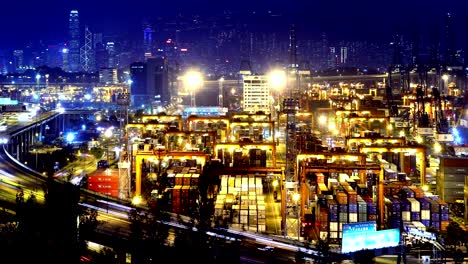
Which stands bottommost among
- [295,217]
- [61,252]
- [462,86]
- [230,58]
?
[295,217]

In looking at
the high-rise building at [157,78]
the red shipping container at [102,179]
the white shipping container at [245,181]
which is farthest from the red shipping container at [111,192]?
the high-rise building at [157,78]

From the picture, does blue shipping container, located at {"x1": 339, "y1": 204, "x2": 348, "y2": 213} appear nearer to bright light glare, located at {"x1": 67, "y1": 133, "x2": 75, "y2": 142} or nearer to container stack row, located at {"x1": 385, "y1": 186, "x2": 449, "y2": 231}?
container stack row, located at {"x1": 385, "y1": 186, "x2": 449, "y2": 231}

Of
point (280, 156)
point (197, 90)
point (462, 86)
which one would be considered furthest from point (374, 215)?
point (197, 90)

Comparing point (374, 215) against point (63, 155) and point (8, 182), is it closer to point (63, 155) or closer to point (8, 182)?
point (8, 182)

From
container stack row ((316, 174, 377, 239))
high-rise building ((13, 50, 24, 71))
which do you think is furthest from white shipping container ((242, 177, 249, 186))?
high-rise building ((13, 50, 24, 71))

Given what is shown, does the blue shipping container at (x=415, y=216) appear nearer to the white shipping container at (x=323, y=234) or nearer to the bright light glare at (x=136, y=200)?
the white shipping container at (x=323, y=234)

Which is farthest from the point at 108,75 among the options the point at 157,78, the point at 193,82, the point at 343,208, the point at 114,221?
the point at 343,208
